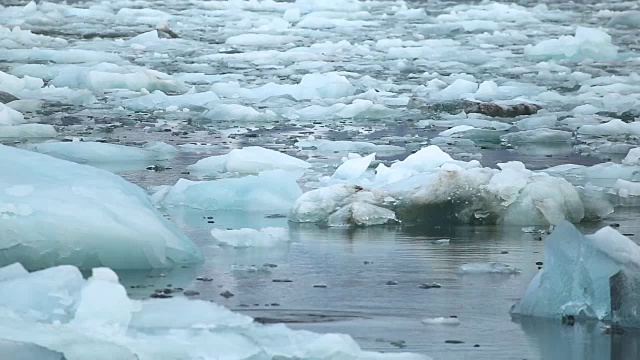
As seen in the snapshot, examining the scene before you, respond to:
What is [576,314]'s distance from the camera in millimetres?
4887

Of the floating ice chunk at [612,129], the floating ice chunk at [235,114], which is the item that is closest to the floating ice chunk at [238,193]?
the floating ice chunk at [612,129]

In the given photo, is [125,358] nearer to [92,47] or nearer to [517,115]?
[517,115]

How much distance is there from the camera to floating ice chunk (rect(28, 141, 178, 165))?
9508mm

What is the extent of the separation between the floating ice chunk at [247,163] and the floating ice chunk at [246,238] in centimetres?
250

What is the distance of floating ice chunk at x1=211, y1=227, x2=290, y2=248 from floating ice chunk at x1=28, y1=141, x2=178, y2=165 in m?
3.10

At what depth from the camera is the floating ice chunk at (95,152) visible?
951 cm

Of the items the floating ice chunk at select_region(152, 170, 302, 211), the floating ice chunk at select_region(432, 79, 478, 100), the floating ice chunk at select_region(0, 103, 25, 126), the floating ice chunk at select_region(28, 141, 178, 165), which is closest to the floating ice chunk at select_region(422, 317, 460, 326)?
the floating ice chunk at select_region(152, 170, 302, 211)

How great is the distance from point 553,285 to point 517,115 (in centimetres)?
846

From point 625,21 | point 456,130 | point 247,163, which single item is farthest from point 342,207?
point 625,21

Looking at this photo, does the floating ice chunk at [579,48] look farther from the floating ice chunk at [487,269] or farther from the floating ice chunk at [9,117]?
the floating ice chunk at [487,269]

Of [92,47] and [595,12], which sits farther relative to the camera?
[595,12]

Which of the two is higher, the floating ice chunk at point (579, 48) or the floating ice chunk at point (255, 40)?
the floating ice chunk at point (255, 40)

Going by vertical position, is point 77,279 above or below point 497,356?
above

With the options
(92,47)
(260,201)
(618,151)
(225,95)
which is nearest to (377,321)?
(260,201)
